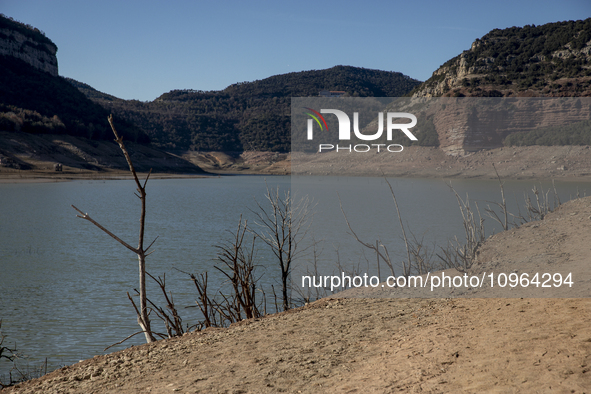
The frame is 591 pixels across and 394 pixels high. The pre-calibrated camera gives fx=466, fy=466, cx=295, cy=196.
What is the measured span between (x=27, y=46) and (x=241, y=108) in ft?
161

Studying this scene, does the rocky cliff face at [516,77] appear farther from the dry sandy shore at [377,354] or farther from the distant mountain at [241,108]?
the dry sandy shore at [377,354]

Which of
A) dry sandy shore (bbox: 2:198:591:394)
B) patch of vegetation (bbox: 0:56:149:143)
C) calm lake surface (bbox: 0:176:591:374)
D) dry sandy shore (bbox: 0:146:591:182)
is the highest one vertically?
patch of vegetation (bbox: 0:56:149:143)

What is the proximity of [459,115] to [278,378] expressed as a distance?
163 ft

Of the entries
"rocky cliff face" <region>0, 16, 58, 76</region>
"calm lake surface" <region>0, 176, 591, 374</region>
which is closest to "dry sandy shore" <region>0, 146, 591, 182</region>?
"calm lake surface" <region>0, 176, 591, 374</region>

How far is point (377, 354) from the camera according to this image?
3588 millimetres

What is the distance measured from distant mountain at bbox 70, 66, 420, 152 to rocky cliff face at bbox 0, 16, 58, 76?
12291 millimetres

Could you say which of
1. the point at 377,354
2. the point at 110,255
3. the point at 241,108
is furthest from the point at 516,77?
the point at 241,108

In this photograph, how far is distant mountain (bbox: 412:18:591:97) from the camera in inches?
1823

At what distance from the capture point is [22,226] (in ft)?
56.5

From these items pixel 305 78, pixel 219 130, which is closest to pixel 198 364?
pixel 219 130

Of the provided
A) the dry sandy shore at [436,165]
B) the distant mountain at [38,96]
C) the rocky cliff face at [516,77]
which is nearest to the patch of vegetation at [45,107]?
the distant mountain at [38,96]

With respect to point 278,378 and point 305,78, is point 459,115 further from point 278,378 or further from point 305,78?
point 305,78

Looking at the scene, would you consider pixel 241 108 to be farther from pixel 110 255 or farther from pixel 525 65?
pixel 110 255

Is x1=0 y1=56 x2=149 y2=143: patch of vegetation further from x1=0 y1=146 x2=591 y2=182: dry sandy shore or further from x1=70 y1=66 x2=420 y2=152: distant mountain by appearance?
x1=70 y1=66 x2=420 y2=152: distant mountain
